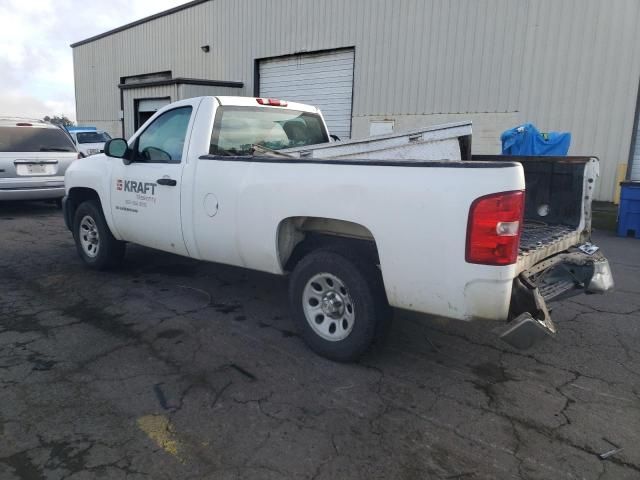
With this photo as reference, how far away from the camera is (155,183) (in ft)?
15.5

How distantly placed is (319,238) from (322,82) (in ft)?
41.2

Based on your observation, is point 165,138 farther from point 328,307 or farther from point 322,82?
point 322,82

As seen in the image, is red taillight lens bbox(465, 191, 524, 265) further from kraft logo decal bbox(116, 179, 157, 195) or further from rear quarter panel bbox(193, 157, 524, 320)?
kraft logo decal bbox(116, 179, 157, 195)

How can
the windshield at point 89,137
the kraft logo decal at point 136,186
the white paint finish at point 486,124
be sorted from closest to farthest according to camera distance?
the kraft logo decal at point 136,186 → the white paint finish at point 486,124 → the windshield at point 89,137

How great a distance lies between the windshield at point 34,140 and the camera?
9227mm

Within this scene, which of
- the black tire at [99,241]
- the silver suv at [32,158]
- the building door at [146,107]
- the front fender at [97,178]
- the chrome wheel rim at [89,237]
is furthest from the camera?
the building door at [146,107]

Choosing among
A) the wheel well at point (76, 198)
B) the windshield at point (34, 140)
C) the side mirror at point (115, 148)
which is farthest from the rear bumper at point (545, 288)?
the windshield at point (34, 140)

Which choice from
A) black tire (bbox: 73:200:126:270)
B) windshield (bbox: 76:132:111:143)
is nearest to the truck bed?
black tire (bbox: 73:200:126:270)

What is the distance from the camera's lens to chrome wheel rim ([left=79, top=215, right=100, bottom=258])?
585cm

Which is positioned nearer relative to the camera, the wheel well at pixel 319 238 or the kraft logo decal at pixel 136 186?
the wheel well at pixel 319 238

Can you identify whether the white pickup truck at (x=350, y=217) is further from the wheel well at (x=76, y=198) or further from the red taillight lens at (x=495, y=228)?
the wheel well at (x=76, y=198)

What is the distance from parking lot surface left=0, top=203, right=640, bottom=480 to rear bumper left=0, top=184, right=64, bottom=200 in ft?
16.2

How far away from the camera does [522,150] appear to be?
8727mm

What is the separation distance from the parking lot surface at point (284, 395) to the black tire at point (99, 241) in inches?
26.7
